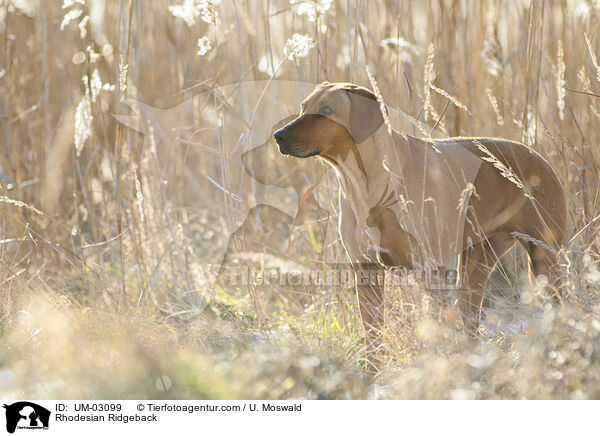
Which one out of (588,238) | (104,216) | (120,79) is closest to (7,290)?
(104,216)

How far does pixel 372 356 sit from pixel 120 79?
1.32 metres

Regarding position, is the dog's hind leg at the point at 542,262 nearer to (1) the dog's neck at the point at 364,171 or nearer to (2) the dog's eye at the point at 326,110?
(1) the dog's neck at the point at 364,171

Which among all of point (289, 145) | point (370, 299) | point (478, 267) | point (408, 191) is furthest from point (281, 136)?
point (478, 267)

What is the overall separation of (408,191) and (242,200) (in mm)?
760

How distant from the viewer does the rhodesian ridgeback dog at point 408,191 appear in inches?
89.4

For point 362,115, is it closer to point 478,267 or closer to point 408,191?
point 408,191

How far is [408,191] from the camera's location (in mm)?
2365

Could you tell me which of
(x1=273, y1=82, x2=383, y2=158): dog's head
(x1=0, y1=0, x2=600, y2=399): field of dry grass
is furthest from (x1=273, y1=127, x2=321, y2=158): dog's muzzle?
(x1=0, y1=0, x2=600, y2=399): field of dry grass
